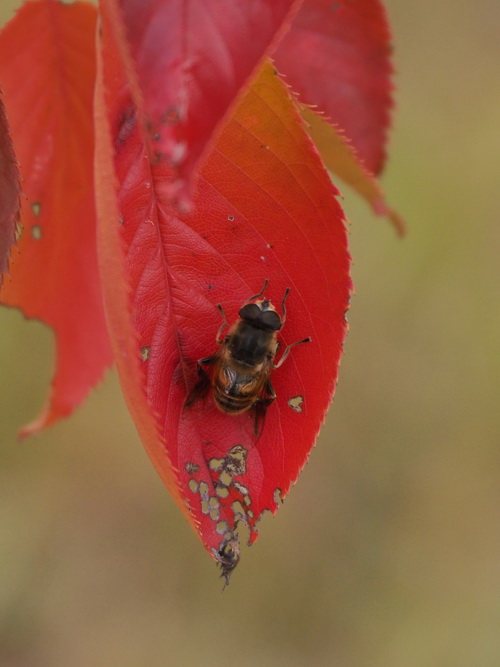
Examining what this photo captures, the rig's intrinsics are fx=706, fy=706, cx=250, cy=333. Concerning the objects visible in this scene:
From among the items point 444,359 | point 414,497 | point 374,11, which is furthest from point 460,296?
point 374,11

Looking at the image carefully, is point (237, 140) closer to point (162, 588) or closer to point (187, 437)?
point (187, 437)

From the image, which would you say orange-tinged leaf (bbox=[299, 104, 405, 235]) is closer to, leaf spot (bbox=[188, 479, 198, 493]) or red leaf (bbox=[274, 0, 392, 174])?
red leaf (bbox=[274, 0, 392, 174])

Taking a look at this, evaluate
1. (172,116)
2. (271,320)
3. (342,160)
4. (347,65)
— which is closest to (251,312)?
(271,320)

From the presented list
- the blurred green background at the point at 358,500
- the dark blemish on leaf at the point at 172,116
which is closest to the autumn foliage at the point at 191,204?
the dark blemish on leaf at the point at 172,116

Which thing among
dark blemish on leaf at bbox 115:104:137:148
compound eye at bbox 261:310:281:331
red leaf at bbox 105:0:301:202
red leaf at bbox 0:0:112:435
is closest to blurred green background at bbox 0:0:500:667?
red leaf at bbox 0:0:112:435

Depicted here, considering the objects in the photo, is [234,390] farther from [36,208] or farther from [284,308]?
[36,208]

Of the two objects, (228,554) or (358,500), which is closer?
(228,554)

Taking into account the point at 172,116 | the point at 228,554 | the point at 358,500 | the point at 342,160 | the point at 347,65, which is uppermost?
the point at 347,65
